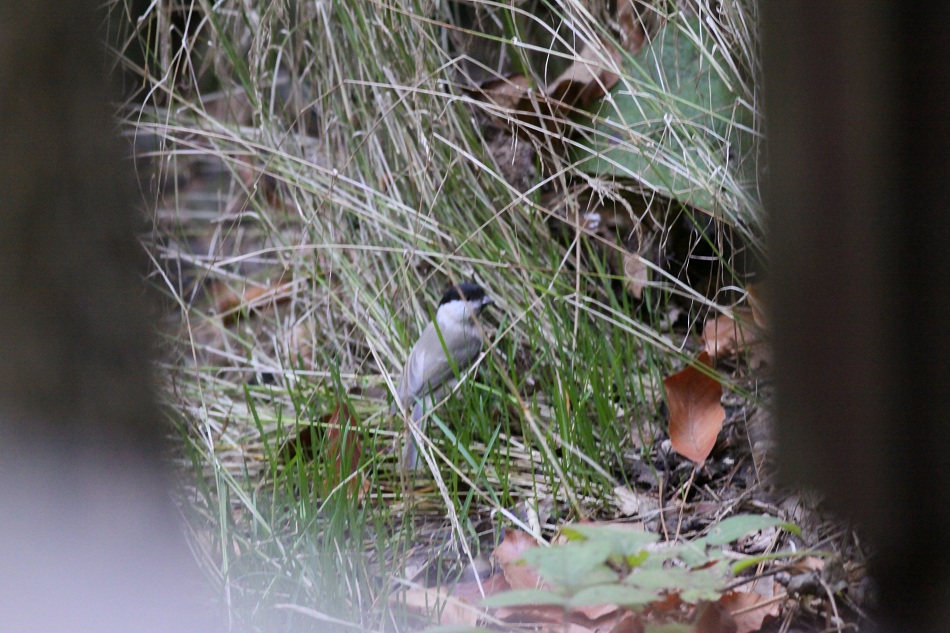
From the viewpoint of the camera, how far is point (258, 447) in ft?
7.28

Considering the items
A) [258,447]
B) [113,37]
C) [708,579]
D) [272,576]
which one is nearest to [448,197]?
[258,447]

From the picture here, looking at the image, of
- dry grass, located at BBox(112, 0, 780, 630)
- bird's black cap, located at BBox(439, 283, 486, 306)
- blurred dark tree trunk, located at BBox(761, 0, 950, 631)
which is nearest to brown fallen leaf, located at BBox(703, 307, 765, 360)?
dry grass, located at BBox(112, 0, 780, 630)

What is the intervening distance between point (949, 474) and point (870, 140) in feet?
0.75

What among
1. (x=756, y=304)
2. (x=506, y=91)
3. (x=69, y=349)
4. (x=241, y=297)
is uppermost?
(x=69, y=349)

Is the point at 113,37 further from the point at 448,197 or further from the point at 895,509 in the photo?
the point at 895,509

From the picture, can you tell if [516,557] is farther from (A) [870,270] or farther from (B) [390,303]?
(A) [870,270]

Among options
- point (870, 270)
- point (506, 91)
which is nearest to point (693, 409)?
point (506, 91)

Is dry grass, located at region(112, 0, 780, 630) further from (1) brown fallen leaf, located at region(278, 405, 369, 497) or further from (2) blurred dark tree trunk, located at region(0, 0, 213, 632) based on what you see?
(2) blurred dark tree trunk, located at region(0, 0, 213, 632)

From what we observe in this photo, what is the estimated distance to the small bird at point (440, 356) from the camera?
212 centimetres

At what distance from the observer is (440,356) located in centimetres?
212

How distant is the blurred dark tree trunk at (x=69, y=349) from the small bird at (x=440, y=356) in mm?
1288

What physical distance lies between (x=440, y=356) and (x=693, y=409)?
631 mm

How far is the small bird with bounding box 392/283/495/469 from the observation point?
2.12m

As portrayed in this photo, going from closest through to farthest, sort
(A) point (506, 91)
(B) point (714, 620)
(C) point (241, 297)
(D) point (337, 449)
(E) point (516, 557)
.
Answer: (B) point (714, 620) → (E) point (516, 557) → (D) point (337, 449) → (A) point (506, 91) → (C) point (241, 297)
